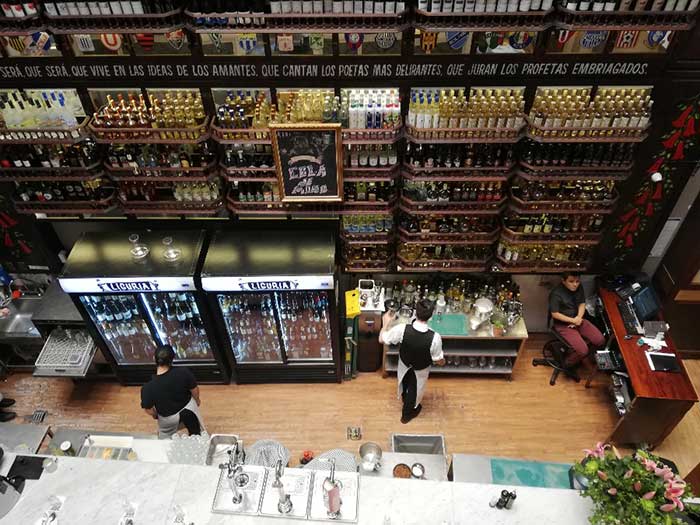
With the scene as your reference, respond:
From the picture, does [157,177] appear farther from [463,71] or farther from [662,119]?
[662,119]

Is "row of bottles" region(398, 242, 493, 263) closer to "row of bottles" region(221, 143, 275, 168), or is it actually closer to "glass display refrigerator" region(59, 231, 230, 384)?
"row of bottles" region(221, 143, 275, 168)

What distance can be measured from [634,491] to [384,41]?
433 centimetres

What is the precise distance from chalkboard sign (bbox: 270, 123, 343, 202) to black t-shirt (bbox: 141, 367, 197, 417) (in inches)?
85.6

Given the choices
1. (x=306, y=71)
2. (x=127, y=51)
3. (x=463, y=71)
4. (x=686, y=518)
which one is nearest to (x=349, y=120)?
(x=306, y=71)

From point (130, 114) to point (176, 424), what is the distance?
3341mm

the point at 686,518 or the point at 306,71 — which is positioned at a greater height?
the point at 306,71

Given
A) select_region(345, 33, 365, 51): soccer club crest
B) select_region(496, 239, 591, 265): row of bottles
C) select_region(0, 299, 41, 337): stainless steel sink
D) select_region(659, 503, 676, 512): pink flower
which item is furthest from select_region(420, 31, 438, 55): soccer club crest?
select_region(0, 299, 41, 337): stainless steel sink

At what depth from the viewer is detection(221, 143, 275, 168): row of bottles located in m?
5.85

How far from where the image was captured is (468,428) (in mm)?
6449

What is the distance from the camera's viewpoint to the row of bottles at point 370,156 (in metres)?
5.76

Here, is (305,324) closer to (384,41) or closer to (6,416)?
(384,41)

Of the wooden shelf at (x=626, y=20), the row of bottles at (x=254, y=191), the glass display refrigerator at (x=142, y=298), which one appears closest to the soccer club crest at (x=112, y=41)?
the row of bottles at (x=254, y=191)

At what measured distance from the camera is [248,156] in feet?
19.2

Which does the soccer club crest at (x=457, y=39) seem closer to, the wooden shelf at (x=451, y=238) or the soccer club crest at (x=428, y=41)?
the soccer club crest at (x=428, y=41)
